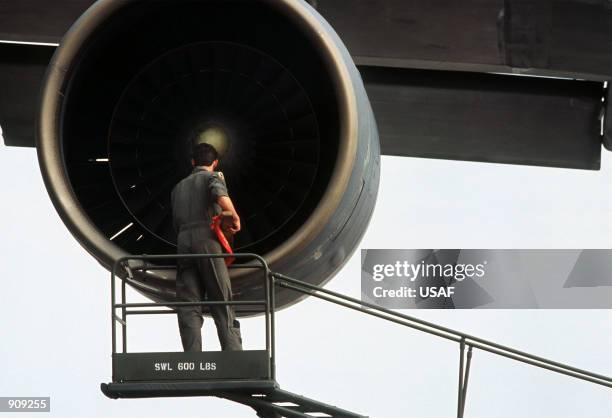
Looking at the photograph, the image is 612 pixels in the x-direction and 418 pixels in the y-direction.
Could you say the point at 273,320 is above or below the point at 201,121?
below

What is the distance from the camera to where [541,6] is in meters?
12.7

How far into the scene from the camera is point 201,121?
428 inches

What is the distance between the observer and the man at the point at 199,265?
9578 mm

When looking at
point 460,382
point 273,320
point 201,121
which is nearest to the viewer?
point 273,320

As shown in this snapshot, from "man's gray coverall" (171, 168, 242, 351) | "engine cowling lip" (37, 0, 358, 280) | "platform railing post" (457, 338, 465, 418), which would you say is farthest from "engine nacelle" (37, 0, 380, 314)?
"platform railing post" (457, 338, 465, 418)

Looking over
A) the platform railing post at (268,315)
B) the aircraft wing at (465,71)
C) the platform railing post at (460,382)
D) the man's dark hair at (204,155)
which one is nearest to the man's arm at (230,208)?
the platform railing post at (268,315)

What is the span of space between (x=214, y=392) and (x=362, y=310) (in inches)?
35.8

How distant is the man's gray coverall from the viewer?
9578mm

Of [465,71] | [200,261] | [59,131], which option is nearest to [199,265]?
[200,261]

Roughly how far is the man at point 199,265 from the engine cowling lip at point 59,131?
1.16ft

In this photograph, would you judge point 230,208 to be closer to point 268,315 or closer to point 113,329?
point 268,315

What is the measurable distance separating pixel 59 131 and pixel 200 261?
1.18 metres

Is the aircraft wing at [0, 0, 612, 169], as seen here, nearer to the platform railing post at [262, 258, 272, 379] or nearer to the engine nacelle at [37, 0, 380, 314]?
the engine nacelle at [37, 0, 380, 314]

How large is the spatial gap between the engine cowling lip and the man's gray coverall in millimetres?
351
